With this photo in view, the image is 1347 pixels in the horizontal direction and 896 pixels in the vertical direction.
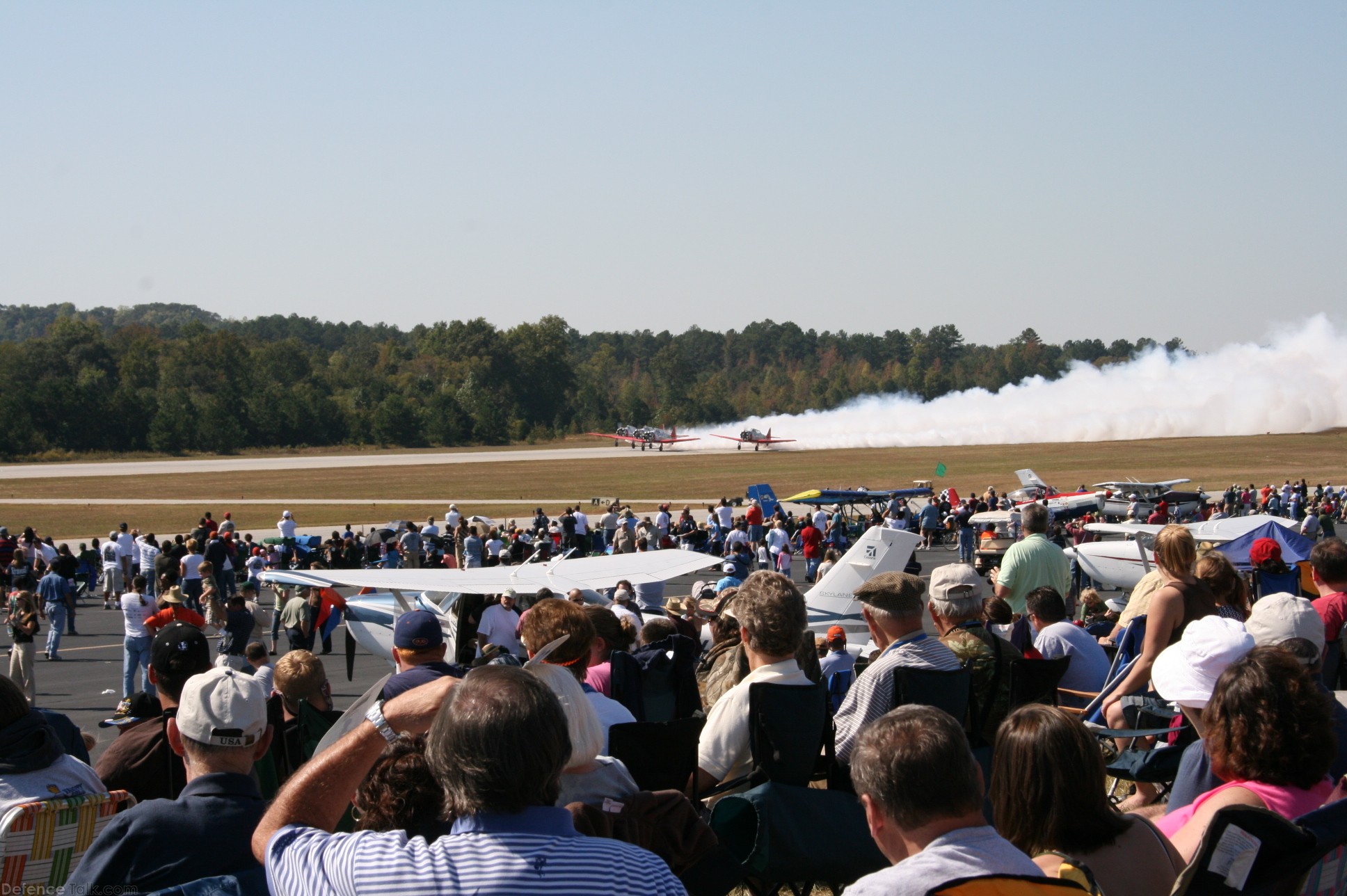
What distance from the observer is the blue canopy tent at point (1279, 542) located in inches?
512

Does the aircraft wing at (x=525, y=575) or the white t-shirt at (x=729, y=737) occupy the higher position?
the white t-shirt at (x=729, y=737)

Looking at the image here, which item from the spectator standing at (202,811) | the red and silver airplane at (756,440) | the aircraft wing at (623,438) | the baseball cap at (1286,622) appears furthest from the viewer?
the aircraft wing at (623,438)

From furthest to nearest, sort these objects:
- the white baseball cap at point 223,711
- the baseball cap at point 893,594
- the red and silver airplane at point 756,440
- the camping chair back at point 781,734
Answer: the red and silver airplane at point 756,440 < the baseball cap at point 893,594 < the camping chair back at point 781,734 < the white baseball cap at point 223,711

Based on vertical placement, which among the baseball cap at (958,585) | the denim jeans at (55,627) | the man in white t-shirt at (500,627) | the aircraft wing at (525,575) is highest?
the baseball cap at (958,585)

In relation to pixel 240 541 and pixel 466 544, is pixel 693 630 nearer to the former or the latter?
pixel 466 544

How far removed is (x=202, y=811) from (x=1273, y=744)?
2966mm

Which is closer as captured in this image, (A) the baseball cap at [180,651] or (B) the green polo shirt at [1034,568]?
(A) the baseball cap at [180,651]

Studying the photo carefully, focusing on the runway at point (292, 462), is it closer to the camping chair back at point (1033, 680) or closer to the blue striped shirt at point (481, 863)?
the camping chair back at point (1033, 680)

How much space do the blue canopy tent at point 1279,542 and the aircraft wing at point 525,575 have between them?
6305 millimetres

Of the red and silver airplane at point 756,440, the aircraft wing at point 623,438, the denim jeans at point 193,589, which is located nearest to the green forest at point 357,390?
the aircraft wing at point 623,438

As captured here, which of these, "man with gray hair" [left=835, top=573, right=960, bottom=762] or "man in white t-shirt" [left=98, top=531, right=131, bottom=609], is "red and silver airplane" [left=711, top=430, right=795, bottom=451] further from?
"man with gray hair" [left=835, top=573, right=960, bottom=762]

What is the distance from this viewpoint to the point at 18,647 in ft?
39.5

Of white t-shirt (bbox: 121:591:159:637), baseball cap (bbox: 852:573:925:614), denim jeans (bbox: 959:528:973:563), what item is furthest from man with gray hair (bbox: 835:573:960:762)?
denim jeans (bbox: 959:528:973:563)

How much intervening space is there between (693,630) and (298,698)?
417 centimetres
